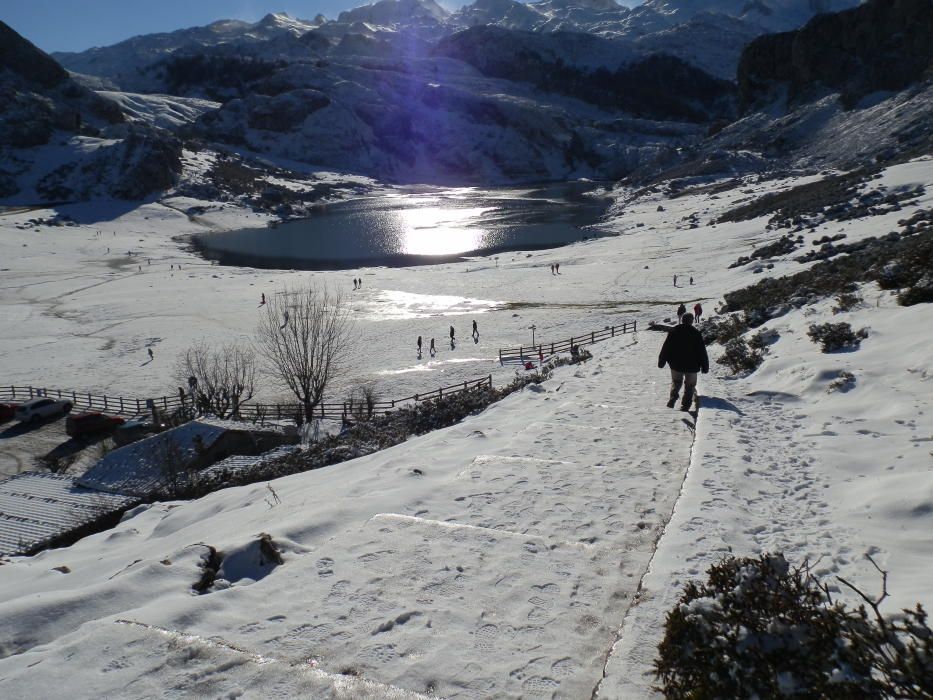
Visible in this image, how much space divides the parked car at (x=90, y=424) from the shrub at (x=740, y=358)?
24.7 metres

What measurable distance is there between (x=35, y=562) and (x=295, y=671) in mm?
8662

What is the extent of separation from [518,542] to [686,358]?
20.9 feet

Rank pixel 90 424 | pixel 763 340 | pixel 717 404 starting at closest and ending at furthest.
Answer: pixel 717 404, pixel 763 340, pixel 90 424

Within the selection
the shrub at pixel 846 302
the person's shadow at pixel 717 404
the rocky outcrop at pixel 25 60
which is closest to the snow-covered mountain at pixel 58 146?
the rocky outcrop at pixel 25 60

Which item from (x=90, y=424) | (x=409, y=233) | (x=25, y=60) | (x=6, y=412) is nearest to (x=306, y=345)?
(x=90, y=424)

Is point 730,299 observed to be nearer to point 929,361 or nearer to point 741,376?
point 741,376

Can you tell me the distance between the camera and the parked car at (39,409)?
2744 centimetres

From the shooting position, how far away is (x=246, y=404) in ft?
97.3

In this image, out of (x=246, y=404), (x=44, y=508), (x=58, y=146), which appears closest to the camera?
(x=44, y=508)

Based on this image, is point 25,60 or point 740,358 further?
point 25,60

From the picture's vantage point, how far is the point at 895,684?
307 cm

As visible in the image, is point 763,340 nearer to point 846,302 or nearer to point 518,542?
point 846,302

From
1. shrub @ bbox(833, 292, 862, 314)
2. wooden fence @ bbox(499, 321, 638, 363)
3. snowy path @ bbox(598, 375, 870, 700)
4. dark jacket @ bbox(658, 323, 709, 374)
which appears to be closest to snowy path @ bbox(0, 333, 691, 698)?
snowy path @ bbox(598, 375, 870, 700)

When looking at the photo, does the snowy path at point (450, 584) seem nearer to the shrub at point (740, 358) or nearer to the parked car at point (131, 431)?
the shrub at point (740, 358)
